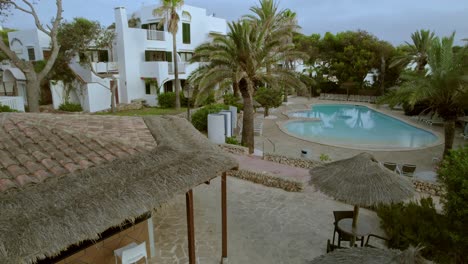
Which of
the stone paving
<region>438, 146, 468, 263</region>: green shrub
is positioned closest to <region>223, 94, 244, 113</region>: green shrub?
the stone paving

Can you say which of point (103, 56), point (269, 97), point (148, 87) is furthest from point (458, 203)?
point (103, 56)

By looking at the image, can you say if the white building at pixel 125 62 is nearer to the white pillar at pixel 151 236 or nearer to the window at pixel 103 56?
the window at pixel 103 56

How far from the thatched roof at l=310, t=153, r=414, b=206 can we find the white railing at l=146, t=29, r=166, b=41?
28519 mm

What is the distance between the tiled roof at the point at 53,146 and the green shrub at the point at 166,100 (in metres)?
23.6

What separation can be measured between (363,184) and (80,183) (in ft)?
19.5

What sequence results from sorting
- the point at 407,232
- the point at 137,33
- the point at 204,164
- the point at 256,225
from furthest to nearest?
the point at 137,33 → the point at 256,225 → the point at 407,232 → the point at 204,164

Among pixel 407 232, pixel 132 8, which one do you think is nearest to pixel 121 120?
pixel 407 232

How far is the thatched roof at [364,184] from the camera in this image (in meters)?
7.01

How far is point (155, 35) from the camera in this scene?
3219 centimetres

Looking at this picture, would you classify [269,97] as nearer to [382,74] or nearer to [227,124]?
[227,124]

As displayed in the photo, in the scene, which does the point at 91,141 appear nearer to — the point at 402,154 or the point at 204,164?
the point at 204,164

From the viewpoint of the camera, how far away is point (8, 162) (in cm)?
524

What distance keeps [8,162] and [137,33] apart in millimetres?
28230

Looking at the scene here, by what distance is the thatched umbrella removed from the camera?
7.01 meters
